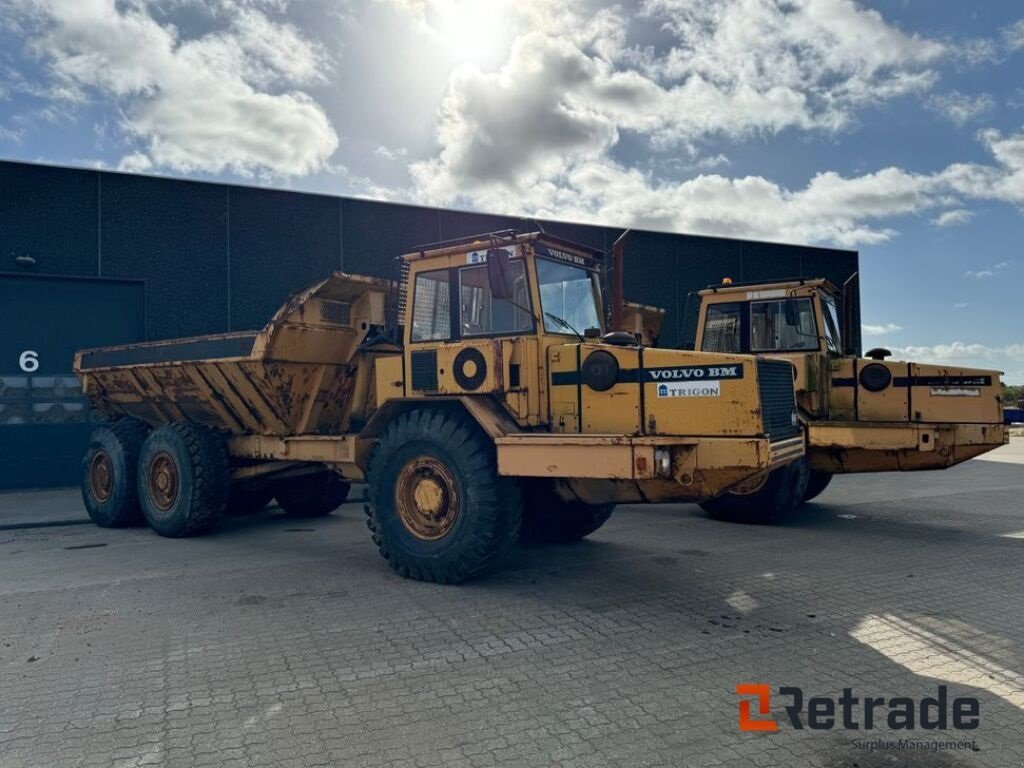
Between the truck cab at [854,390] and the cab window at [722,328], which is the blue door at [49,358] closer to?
the cab window at [722,328]

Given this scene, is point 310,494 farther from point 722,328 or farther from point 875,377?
point 875,377

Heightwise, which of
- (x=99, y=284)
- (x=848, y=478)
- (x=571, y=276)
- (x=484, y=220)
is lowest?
(x=848, y=478)

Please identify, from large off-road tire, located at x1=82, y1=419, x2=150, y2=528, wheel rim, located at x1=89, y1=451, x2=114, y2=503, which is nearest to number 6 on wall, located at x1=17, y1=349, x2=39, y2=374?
large off-road tire, located at x1=82, y1=419, x2=150, y2=528

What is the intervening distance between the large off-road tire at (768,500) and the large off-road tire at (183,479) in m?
5.79

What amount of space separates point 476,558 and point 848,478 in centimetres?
1218

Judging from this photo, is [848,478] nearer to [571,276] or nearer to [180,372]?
[571,276]

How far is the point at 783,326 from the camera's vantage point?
31.6ft

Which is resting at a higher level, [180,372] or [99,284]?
[99,284]

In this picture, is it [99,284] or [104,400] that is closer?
[104,400]

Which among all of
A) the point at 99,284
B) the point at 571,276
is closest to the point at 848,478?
the point at 571,276

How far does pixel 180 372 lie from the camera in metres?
8.78

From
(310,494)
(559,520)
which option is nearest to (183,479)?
(310,494)

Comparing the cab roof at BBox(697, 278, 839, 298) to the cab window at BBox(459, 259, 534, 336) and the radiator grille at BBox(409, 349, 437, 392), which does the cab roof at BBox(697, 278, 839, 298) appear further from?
the radiator grille at BBox(409, 349, 437, 392)

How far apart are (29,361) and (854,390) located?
1375cm
